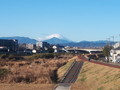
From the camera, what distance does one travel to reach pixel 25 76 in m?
52.4

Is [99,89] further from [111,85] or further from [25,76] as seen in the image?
[25,76]

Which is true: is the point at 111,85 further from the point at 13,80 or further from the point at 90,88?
the point at 13,80

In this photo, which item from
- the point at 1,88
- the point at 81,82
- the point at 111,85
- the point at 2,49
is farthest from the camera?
the point at 2,49

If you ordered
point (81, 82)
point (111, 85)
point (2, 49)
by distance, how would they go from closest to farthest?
1. point (111, 85)
2. point (81, 82)
3. point (2, 49)

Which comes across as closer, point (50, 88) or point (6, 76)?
point (50, 88)

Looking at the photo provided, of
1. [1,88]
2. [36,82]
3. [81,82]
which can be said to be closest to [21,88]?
[1,88]

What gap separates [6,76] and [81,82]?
11.8 metres

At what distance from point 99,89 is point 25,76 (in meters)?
17.1

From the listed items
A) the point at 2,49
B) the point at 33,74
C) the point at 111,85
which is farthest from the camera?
the point at 2,49

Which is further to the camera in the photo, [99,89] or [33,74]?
[33,74]

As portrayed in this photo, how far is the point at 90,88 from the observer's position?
41.9m

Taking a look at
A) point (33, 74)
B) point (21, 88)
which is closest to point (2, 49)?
point (33, 74)

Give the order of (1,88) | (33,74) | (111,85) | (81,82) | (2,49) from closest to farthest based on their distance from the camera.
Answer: (111,85) → (1,88) → (81,82) → (33,74) → (2,49)

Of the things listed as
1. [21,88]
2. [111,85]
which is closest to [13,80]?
[21,88]
